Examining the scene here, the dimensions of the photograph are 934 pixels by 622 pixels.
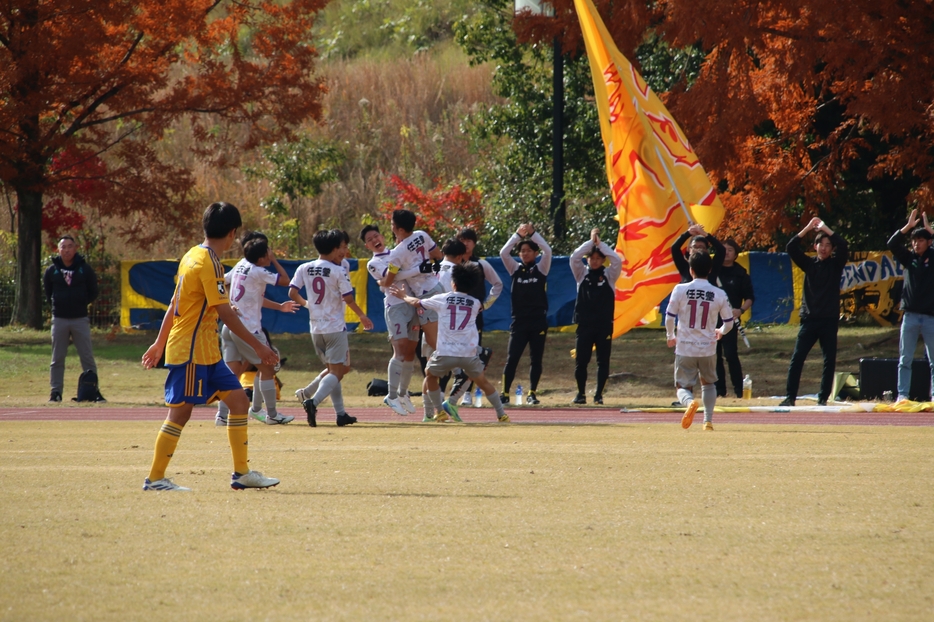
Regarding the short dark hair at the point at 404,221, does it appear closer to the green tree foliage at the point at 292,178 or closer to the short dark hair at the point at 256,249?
the short dark hair at the point at 256,249

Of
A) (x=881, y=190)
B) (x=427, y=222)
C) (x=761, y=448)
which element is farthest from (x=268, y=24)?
(x=761, y=448)

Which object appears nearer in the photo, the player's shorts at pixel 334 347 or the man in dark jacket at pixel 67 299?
the player's shorts at pixel 334 347

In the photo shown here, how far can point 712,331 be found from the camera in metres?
11.5

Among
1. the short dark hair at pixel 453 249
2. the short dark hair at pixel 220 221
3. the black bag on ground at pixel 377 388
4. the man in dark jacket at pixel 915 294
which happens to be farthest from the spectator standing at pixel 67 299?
the man in dark jacket at pixel 915 294

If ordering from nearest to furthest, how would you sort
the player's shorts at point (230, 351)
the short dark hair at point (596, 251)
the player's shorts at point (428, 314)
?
the player's shorts at point (230, 351) < the player's shorts at point (428, 314) < the short dark hair at point (596, 251)

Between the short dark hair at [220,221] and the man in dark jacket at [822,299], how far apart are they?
8.78 m

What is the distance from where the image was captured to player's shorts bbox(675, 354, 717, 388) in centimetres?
1152

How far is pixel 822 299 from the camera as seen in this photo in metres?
14.2

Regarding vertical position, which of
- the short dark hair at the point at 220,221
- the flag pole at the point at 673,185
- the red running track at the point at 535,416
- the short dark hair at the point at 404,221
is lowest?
the red running track at the point at 535,416

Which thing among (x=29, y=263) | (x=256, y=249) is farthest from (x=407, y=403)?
(x=29, y=263)

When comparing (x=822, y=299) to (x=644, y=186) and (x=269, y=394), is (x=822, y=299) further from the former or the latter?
(x=269, y=394)

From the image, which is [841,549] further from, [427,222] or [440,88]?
[440,88]

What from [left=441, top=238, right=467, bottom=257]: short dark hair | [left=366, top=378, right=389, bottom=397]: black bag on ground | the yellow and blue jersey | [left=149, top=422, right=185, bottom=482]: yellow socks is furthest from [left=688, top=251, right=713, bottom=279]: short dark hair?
[left=366, top=378, right=389, bottom=397]: black bag on ground

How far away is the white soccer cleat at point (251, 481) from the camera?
7152mm
